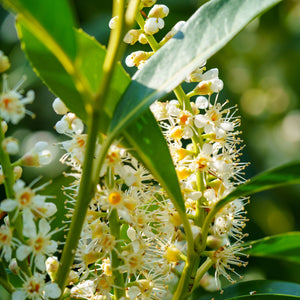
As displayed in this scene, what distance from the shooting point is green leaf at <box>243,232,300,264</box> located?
1.03 meters

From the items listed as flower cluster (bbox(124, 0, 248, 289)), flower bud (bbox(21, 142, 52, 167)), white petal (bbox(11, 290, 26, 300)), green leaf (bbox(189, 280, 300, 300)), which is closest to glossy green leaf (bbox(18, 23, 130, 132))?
flower bud (bbox(21, 142, 52, 167))

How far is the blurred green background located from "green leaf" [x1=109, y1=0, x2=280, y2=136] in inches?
66.8

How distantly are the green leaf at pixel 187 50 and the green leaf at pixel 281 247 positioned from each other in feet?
1.23

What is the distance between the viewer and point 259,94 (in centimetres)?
424

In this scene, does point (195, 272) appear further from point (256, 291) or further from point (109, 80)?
point (109, 80)

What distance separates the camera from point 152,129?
96cm

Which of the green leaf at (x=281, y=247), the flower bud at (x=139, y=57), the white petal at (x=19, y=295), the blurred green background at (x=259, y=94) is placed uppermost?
the flower bud at (x=139, y=57)

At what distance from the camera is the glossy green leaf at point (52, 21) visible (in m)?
0.75

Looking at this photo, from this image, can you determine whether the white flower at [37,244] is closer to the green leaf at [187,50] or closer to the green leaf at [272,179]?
the green leaf at [187,50]

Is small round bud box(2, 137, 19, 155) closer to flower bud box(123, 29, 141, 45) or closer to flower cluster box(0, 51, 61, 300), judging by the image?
flower cluster box(0, 51, 61, 300)

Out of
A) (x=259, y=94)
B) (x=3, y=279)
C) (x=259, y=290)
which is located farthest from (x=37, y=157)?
(x=259, y=94)

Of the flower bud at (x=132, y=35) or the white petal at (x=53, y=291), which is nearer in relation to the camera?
the white petal at (x=53, y=291)

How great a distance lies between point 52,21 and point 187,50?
0.99 feet

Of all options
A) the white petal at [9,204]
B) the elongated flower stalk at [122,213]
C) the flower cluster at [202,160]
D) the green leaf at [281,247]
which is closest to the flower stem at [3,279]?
the elongated flower stalk at [122,213]
